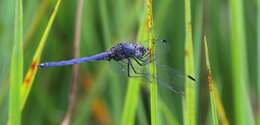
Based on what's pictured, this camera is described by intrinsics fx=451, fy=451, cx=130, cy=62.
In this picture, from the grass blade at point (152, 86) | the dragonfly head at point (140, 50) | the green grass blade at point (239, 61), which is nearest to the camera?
the grass blade at point (152, 86)

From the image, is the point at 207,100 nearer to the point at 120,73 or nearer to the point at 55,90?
the point at 120,73

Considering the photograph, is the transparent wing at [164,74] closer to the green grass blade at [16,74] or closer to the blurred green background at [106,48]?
the blurred green background at [106,48]

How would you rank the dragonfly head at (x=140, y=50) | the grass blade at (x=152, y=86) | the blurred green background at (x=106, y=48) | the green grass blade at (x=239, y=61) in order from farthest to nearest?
the blurred green background at (x=106, y=48) → the dragonfly head at (x=140, y=50) → the green grass blade at (x=239, y=61) → the grass blade at (x=152, y=86)

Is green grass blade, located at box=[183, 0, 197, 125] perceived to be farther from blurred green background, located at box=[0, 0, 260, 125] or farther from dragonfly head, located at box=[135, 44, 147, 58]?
blurred green background, located at box=[0, 0, 260, 125]

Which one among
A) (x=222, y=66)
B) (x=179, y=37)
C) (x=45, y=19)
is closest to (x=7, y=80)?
(x=45, y=19)

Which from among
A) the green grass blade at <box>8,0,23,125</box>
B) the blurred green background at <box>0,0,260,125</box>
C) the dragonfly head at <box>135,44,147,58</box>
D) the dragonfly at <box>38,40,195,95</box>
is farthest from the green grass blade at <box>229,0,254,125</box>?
the green grass blade at <box>8,0,23,125</box>

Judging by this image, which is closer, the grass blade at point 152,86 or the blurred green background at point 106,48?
the grass blade at point 152,86

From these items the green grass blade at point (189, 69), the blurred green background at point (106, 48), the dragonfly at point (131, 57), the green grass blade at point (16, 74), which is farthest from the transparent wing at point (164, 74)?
the green grass blade at point (16, 74)
